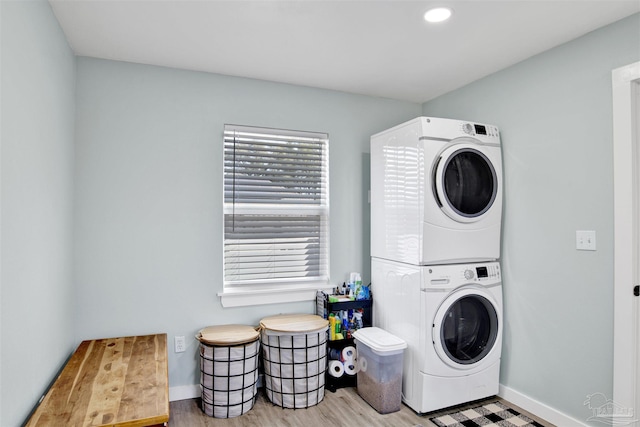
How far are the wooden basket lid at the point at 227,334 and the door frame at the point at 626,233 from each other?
83.1 inches

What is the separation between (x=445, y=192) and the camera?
101 inches

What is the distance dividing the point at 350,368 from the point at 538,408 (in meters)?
1.27

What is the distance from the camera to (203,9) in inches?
78.5

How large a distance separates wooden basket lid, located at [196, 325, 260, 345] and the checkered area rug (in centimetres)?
132

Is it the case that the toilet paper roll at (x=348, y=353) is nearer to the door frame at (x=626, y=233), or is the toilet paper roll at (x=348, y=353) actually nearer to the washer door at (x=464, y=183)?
the washer door at (x=464, y=183)

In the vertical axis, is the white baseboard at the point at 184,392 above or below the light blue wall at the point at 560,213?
below

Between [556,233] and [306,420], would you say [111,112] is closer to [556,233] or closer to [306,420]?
[306,420]

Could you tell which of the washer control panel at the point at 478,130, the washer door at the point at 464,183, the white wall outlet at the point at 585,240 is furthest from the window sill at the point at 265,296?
the white wall outlet at the point at 585,240

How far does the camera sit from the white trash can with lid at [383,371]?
255 centimetres

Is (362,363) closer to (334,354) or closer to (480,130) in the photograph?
(334,354)

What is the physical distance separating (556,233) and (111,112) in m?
3.02

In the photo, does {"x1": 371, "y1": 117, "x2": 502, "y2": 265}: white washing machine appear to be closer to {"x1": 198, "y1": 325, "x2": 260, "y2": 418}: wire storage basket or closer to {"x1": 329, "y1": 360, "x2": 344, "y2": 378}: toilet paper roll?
{"x1": 329, "y1": 360, "x2": 344, "y2": 378}: toilet paper roll

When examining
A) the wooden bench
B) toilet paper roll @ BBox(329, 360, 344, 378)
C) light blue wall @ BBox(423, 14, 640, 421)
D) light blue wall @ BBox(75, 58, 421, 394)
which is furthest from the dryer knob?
the wooden bench

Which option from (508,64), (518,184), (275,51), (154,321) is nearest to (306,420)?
(154,321)
